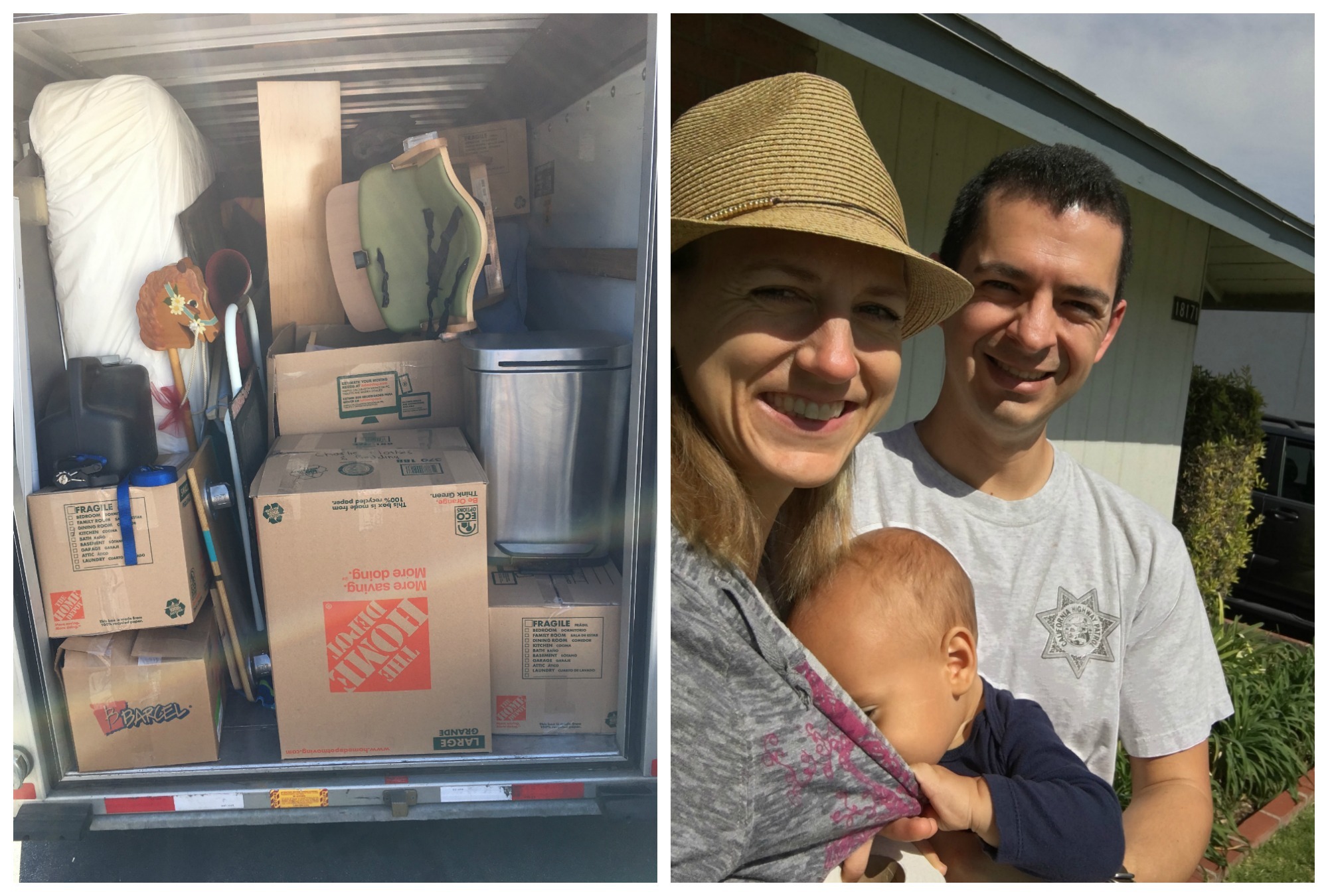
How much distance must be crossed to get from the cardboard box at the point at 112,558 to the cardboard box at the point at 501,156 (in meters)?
0.74

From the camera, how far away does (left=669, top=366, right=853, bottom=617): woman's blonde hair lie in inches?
47.8

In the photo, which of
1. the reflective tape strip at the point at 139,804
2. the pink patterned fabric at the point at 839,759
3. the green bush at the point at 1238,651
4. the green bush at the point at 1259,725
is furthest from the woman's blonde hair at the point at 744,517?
the green bush at the point at 1259,725

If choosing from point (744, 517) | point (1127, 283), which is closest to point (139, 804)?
point (744, 517)

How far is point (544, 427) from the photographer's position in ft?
5.41

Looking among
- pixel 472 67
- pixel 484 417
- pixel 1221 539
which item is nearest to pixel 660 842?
pixel 484 417

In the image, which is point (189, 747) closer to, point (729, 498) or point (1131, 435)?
point (729, 498)

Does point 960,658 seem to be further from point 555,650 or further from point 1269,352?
point 1269,352

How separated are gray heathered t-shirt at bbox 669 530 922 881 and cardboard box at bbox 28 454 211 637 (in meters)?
0.95

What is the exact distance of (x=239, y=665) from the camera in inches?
65.2

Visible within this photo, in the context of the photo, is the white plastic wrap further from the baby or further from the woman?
the baby

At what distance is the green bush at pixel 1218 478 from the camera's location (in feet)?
8.17

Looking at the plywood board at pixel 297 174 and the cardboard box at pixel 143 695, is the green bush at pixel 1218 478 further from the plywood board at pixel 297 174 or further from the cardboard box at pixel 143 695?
the cardboard box at pixel 143 695

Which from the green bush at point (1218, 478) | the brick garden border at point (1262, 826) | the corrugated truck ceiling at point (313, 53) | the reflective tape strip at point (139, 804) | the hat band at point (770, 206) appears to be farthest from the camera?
the green bush at point (1218, 478)

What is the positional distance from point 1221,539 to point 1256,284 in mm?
1030
